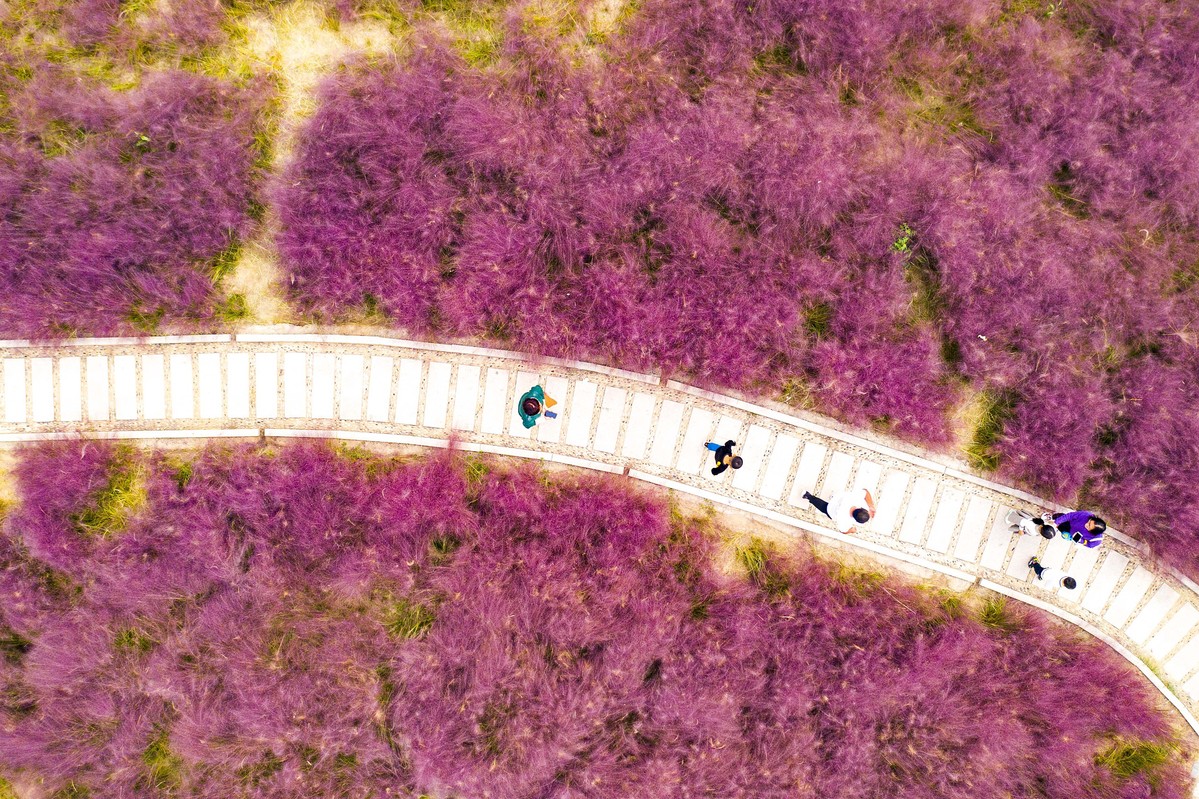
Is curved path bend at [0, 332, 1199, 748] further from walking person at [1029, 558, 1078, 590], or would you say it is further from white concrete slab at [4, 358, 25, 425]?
walking person at [1029, 558, 1078, 590]

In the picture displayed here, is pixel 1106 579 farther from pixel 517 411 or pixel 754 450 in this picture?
pixel 517 411

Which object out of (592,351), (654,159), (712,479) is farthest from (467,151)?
(712,479)

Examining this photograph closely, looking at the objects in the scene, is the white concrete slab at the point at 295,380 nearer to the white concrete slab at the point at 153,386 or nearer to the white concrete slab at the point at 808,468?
the white concrete slab at the point at 153,386

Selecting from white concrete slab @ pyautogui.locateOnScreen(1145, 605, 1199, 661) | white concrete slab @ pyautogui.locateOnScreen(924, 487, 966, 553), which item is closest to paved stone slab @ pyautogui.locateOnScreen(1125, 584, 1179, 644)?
white concrete slab @ pyautogui.locateOnScreen(1145, 605, 1199, 661)

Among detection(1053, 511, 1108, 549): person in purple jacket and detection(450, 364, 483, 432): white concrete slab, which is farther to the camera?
detection(450, 364, 483, 432): white concrete slab

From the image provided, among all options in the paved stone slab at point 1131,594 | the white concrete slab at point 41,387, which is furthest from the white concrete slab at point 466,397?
the paved stone slab at point 1131,594

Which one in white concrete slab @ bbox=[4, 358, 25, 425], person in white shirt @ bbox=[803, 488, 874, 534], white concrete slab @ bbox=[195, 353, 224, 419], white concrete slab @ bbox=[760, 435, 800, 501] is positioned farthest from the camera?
white concrete slab @ bbox=[760, 435, 800, 501]
